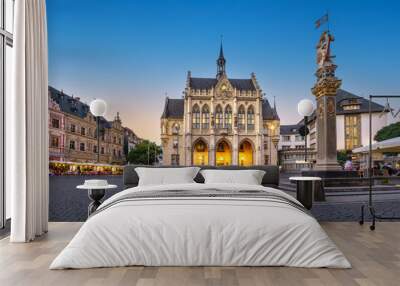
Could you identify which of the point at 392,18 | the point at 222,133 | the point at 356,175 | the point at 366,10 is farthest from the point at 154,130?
the point at 222,133

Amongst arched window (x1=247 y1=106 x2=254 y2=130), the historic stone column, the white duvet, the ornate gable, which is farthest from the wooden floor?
the ornate gable

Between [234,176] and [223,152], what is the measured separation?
19.4 metres

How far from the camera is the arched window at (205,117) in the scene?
22.4 meters

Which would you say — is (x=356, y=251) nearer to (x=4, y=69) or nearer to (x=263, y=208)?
(x=263, y=208)

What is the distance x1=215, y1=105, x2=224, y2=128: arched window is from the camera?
874 inches

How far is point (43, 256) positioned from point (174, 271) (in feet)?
4.55

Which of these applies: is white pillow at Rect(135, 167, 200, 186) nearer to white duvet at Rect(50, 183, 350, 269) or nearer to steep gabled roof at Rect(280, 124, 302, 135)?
white duvet at Rect(50, 183, 350, 269)

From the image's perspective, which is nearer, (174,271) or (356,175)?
(174,271)

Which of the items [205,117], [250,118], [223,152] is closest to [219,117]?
[205,117]

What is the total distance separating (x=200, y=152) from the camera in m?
23.5

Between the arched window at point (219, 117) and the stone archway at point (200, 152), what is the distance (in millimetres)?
1637

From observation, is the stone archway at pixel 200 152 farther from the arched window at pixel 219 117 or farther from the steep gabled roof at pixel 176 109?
the steep gabled roof at pixel 176 109

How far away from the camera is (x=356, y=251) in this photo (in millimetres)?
3080

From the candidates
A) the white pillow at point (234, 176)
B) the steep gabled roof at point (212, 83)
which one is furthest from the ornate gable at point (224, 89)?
the white pillow at point (234, 176)
